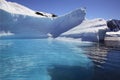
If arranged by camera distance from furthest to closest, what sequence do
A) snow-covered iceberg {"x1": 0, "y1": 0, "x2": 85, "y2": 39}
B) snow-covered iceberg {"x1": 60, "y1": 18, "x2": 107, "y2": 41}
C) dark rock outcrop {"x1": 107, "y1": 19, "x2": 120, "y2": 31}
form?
dark rock outcrop {"x1": 107, "y1": 19, "x2": 120, "y2": 31} → snow-covered iceberg {"x1": 0, "y1": 0, "x2": 85, "y2": 39} → snow-covered iceberg {"x1": 60, "y1": 18, "x2": 107, "y2": 41}

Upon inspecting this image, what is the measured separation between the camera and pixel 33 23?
46.3m

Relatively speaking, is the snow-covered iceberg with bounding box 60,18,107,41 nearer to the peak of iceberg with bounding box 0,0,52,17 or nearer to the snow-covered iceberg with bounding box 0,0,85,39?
the snow-covered iceberg with bounding box 0,0,85,39

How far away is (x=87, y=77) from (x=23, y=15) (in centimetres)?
3916

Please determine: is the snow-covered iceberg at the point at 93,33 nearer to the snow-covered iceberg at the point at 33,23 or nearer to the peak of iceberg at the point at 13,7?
the snow-covered iceberg at the point at 33,23

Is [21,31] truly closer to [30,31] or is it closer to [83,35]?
[30,31]

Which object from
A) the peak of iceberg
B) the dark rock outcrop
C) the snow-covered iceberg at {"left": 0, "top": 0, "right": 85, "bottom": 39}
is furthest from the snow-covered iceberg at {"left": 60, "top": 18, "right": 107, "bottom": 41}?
the peak of iceberg

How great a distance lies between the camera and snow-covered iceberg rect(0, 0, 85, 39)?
44.1 meters

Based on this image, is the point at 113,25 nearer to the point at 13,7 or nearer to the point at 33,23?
the point at 33,23

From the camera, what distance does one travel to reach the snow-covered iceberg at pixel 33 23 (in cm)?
4406

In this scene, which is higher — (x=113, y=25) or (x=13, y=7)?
(x=13, y=7)

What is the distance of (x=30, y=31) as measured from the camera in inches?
1756

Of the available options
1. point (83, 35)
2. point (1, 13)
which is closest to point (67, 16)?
point (83, 35)

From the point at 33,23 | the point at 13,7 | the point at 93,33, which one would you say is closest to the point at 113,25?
the point at 93,33

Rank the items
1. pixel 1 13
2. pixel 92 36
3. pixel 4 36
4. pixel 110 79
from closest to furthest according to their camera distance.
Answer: pixel 110 79 < pixel 92 36 < pixel 4 36 < pixel 1 13
